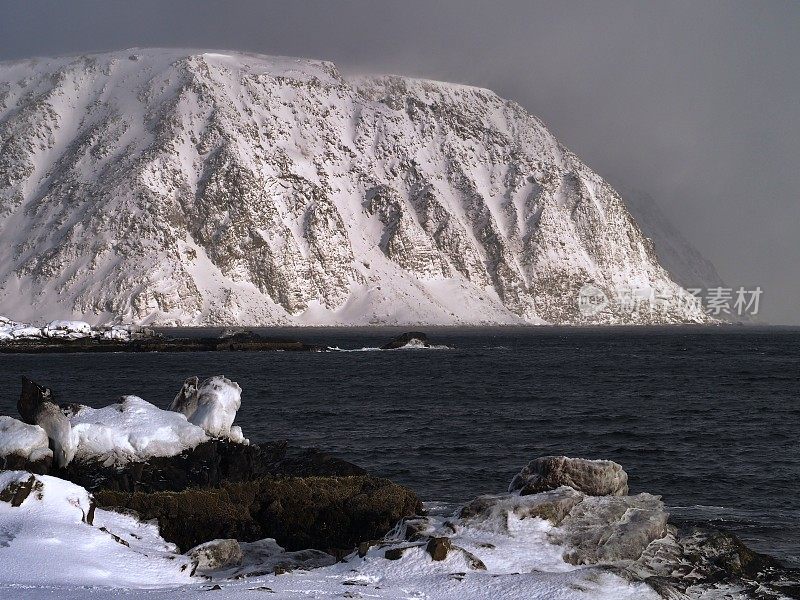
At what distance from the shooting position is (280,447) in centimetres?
2336

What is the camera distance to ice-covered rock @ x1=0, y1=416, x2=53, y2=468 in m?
→ 18.4

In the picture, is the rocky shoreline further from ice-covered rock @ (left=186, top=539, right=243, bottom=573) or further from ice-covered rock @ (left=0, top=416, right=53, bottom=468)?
ice-covered rock @ (left=186, top=539, right=243, bottom=573)

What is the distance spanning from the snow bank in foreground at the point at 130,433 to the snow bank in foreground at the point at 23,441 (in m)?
0.95

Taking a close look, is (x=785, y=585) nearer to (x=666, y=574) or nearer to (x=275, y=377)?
(x=666, y=574)

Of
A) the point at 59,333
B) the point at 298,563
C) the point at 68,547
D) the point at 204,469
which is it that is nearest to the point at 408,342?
the point at 59,333

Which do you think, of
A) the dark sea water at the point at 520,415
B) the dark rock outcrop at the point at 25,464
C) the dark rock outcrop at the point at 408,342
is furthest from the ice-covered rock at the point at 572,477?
the dark rock outcrop at the point at 408,342

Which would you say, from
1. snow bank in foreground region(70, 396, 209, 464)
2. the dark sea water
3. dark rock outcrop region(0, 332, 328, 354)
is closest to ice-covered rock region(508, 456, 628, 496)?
the dark sea water

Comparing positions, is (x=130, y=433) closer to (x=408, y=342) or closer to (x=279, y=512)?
(x=279, y=512)

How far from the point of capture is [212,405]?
23797mm

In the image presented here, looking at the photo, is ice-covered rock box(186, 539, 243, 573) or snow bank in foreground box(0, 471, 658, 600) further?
ice-covered rock box(186, 539, 243, 573)

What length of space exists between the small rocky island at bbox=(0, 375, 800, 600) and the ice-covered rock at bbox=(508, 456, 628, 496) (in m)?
0.03

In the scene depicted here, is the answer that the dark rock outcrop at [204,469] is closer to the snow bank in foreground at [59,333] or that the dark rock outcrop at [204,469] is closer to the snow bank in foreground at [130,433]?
the snow bank in foreground at [130,433]

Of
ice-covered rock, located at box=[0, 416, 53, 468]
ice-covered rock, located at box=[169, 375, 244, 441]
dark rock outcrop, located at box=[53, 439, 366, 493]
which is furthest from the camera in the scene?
ice-covered rock, located at box=[169, 375, 244, 441]

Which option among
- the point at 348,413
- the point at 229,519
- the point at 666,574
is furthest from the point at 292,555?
the point at 348,413
